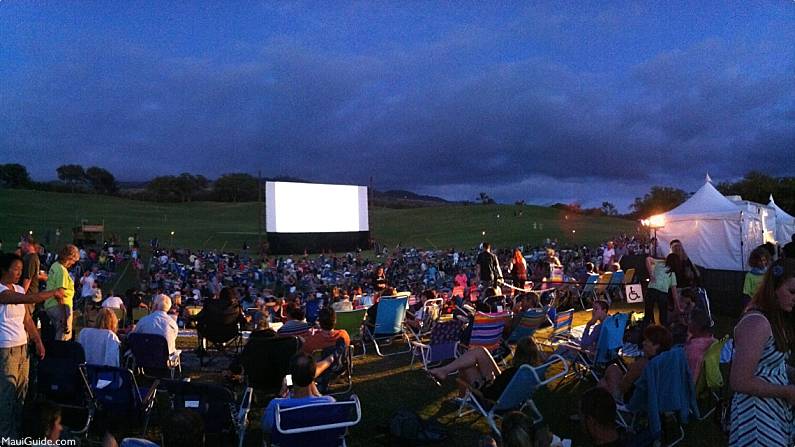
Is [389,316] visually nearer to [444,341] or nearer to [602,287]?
[444,341]

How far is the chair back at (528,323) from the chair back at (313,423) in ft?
13.2

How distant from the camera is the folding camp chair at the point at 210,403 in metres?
3.54

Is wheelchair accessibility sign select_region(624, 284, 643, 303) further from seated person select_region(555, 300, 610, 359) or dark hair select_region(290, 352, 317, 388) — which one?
dark hair select_region(290, 352, 317, 388)

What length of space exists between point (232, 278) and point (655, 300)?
1768 cm

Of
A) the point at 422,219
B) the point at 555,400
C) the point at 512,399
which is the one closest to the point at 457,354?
the point at 555,400

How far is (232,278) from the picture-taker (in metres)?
21.9

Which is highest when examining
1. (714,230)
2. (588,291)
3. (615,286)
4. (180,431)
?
(714,230)

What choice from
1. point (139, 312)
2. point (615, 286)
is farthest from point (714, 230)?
point (139, 312)

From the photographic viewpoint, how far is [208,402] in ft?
11.9

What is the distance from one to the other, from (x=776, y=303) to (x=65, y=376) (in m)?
4.86

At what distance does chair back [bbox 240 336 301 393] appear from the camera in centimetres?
482

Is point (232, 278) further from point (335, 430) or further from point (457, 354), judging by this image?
point (335, 430)

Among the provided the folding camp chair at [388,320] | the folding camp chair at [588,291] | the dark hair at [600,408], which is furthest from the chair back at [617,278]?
the dark hair at [600,408]

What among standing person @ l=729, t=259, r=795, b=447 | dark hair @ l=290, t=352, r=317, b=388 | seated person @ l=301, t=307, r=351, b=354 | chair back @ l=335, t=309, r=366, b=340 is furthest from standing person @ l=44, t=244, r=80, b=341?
standing person @ l=729, t=259, r=795, b=447
